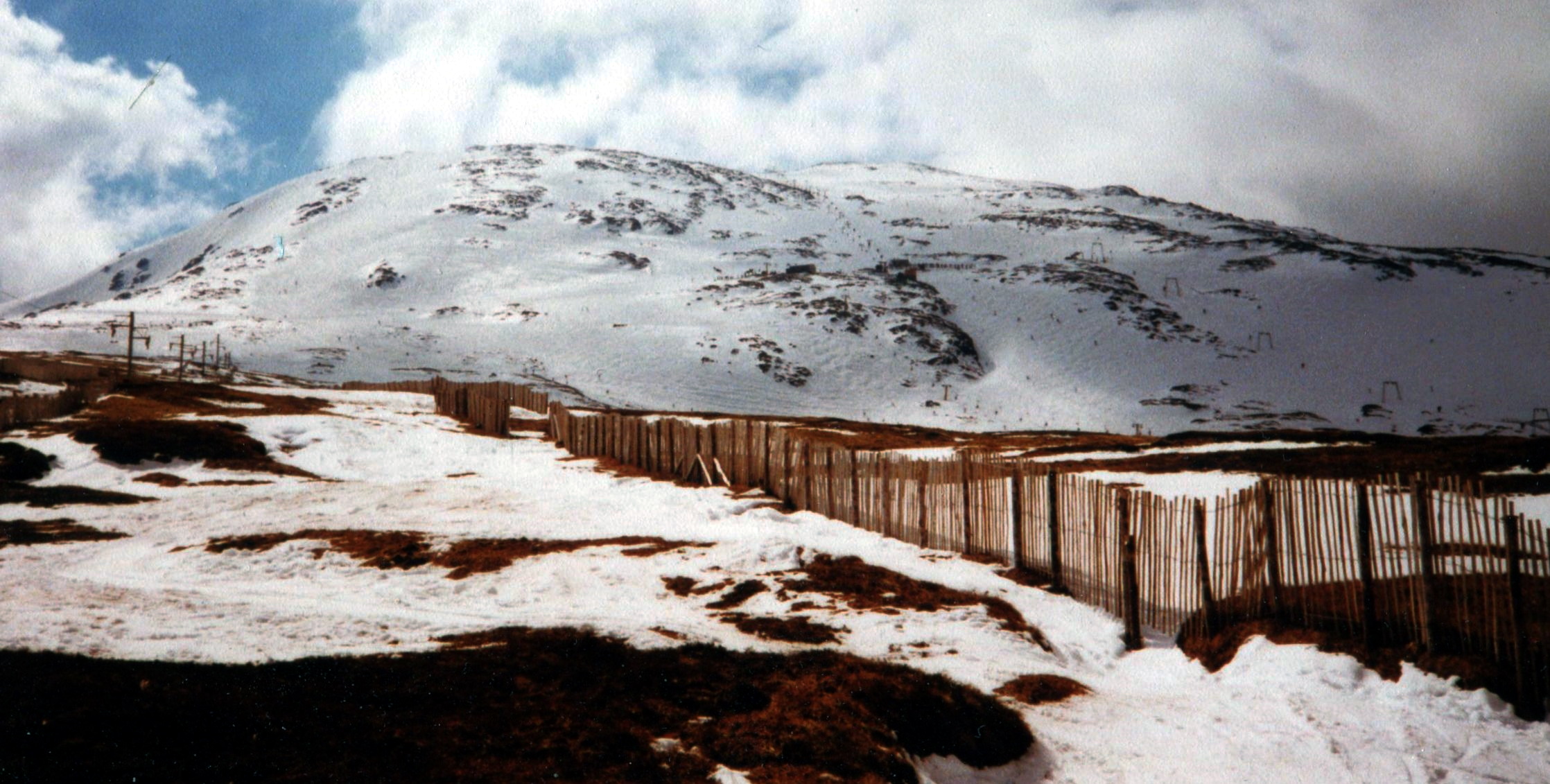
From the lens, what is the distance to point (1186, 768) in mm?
7312

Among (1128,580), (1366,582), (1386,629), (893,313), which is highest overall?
(893,313)

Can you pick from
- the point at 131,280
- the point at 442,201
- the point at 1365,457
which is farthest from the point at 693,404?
the point at 131,280

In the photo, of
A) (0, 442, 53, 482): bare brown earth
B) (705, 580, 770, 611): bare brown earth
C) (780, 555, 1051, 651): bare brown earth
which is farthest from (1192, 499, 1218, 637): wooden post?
(0, 442, 53, 482): bare brown earth

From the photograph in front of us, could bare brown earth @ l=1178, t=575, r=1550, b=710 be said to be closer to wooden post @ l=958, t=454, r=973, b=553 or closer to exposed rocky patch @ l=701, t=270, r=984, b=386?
wooden post @ l=958, t=454, r=973, b=553

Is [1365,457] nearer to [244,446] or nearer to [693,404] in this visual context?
[244,446]

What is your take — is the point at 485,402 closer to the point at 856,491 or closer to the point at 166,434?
the point at 166,434

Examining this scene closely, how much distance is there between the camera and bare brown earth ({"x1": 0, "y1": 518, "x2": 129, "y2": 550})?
1579cm

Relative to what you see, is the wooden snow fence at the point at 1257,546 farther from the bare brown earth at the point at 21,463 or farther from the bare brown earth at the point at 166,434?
the bare brown earth at the point at 21,463

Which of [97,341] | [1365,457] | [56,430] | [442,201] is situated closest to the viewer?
[1365,457]

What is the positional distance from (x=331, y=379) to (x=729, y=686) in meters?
73.9

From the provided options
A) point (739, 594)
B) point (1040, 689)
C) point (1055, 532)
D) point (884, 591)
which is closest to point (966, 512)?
point (1055, 532)

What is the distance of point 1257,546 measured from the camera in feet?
33.6

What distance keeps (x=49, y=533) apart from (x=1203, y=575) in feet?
67.9

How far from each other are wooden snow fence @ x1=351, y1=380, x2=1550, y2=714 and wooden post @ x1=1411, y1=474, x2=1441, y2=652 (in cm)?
2
